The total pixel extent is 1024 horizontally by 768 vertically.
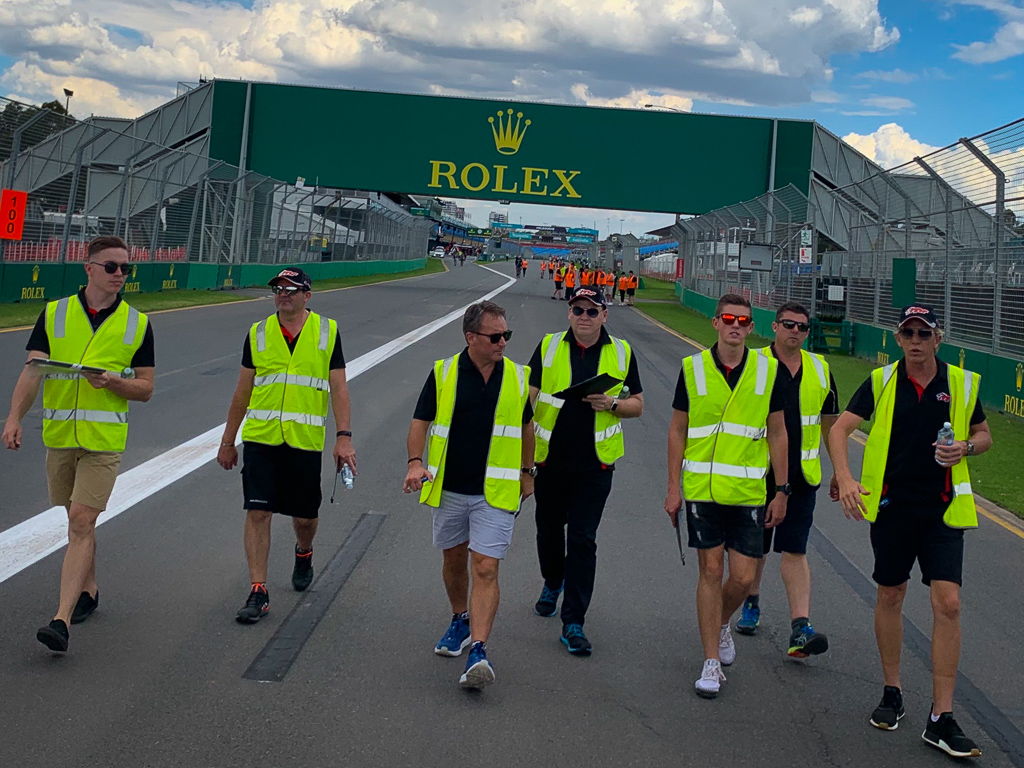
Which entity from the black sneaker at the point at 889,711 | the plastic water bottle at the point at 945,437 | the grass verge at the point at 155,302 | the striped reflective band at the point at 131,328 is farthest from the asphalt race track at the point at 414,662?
the grass verge at the point at 155,302

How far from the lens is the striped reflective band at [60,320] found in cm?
563

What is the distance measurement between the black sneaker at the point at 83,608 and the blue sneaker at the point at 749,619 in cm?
317

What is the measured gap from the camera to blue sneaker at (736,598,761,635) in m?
6.20

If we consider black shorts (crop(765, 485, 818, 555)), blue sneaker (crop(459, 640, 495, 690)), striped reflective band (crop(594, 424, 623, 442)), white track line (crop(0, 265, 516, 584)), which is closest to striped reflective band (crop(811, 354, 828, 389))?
black shorts (crop(765, 485, 818, 555))

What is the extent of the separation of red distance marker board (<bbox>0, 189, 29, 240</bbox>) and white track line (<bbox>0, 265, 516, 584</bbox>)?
1154 cm

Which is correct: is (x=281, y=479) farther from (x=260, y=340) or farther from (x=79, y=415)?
(x=79, y=415)

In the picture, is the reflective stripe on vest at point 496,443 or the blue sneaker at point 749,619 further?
the blue sneaker at point 749,619

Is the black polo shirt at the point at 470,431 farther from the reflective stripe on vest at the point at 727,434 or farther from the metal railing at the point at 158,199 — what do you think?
the metal railing at the point at 158,199

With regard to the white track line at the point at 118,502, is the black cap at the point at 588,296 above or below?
above

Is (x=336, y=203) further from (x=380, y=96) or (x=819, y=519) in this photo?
A: (x=819, y=519)

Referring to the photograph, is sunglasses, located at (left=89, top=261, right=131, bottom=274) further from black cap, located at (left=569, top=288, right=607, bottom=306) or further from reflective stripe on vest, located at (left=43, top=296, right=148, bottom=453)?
black cap, located at (left=569, top=288, right=607, bottom=306)

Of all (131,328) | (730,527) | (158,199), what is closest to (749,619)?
(730,527)

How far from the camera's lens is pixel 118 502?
828 cm

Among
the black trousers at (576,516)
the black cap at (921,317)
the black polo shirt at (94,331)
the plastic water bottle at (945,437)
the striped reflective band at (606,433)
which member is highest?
the black cap at (921,317)
